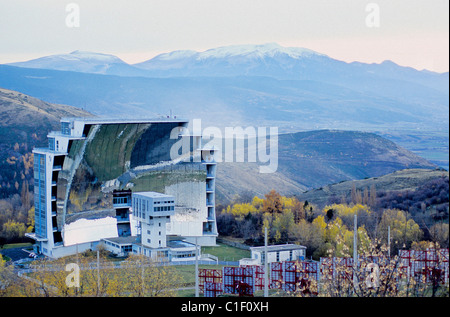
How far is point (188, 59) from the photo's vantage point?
3268 inches

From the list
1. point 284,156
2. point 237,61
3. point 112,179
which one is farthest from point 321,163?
point 112,179

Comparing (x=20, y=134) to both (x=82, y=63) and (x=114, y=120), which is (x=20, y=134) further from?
(x=114, y=120)

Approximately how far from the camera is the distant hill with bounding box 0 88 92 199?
61.8m

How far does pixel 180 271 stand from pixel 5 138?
40.8 meters

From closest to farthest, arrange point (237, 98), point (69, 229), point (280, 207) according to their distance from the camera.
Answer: point (69, 229) < point (280, 207) < point (237, 98)

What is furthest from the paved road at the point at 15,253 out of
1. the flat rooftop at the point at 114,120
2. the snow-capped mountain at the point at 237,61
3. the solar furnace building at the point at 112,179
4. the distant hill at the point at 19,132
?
the snow-capped mountain at the point at 237,61

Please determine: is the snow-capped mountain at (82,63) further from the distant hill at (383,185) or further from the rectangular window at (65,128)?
the rectangular window at (65,128)

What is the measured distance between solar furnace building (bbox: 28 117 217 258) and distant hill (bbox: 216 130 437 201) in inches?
1376

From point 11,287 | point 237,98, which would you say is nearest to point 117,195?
point 11,287

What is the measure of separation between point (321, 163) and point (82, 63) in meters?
30.2

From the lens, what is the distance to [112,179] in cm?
3744

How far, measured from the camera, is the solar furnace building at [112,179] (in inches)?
1352
